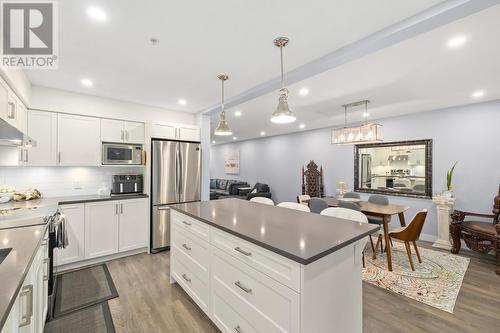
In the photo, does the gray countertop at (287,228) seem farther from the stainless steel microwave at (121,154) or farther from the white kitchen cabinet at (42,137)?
the white kitchen cabinet at (42,137)

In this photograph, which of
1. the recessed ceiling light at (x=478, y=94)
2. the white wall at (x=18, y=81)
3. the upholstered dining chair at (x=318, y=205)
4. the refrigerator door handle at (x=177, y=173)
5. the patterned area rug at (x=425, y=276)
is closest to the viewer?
the white wall at (x=18, y=81)

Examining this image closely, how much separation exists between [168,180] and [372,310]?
3381 millimetres

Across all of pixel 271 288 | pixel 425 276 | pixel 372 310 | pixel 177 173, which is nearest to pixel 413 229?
pixel 425 276

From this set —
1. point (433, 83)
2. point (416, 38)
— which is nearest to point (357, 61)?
point (416, 38)

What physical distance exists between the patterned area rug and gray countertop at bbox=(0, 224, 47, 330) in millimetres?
3340

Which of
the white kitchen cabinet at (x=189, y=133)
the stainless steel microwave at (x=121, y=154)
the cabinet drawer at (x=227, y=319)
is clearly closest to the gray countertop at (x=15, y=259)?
the cabinet drawer at (x=227, y=319)

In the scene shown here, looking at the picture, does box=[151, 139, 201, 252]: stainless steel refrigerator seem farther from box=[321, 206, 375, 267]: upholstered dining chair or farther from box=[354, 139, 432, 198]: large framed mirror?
box=[354, 139, 432, 198]: large framed mirror

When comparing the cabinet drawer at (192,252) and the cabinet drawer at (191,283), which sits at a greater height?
the cabinet drawer at (192,252)

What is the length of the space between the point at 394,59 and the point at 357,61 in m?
0.38

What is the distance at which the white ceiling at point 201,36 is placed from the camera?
167cm

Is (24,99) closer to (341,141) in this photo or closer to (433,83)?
(341,141)

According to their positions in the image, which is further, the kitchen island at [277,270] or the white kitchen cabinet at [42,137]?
the white kitchen cabinet at [42,137]

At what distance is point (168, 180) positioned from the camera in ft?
12.7

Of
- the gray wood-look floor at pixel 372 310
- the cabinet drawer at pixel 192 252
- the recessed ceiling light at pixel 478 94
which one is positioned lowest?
the gray wood-look floor at pixel 372 310
